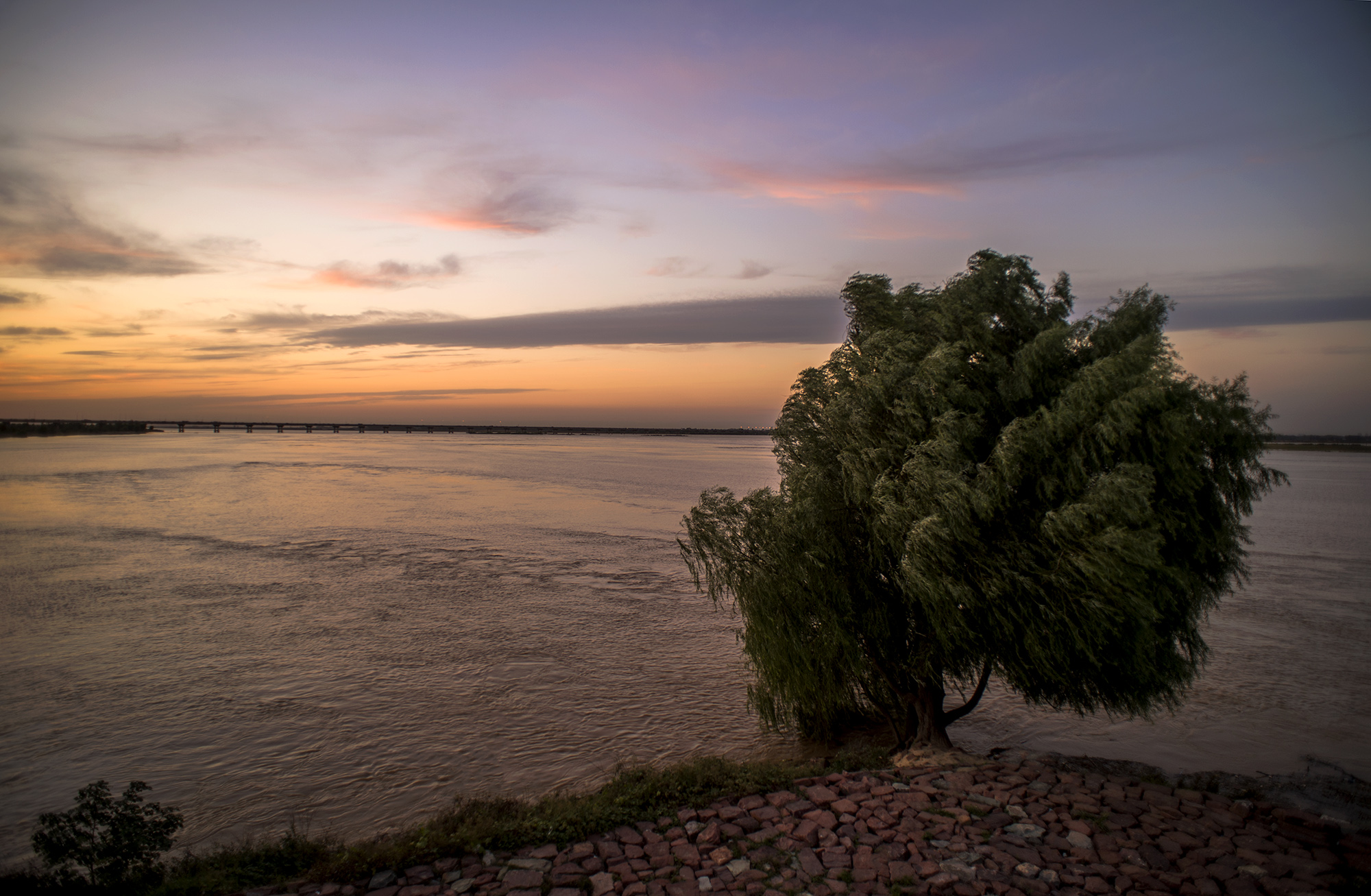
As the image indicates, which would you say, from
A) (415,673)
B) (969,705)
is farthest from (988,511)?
(415,673)

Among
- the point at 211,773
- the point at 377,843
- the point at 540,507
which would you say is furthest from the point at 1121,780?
the point at 540,507

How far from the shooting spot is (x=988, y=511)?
32.3ft

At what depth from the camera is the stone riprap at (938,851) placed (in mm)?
7121

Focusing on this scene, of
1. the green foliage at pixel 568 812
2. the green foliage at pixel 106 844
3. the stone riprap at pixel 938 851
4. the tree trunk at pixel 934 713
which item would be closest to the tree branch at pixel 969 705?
the tree trunk at pixel 934 713

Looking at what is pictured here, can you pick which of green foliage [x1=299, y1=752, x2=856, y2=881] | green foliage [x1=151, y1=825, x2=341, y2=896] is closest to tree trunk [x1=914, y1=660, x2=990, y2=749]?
green foliage [x1=299, y1=752, x2=856, y2=881]

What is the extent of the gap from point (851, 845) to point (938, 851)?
0.94 metres

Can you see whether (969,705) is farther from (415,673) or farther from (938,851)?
(415,673)

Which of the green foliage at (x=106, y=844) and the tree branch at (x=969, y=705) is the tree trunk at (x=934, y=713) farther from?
the green foliage at (x=106, y=844)

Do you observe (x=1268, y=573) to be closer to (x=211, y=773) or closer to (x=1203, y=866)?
(x=1203, y=866)

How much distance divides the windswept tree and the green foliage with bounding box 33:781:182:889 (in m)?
8.43

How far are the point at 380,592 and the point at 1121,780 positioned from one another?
77.6ft

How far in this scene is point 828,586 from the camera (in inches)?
461

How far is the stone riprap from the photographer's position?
712 centimetres

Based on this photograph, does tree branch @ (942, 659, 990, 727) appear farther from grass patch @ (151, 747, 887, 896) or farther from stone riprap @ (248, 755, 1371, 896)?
stone riprap @ (248, 755, 1371, 896)
